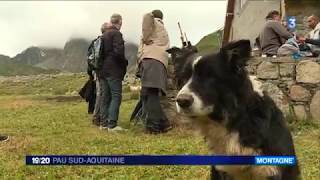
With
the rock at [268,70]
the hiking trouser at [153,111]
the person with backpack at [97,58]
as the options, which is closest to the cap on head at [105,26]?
the person with backpack at [97,58]

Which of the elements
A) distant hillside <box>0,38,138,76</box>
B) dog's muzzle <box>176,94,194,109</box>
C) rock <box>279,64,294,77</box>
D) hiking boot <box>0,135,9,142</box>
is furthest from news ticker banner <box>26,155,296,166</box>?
distant hillside <box>0,38,138,76</box>

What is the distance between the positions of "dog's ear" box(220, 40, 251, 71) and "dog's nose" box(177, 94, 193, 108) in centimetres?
47

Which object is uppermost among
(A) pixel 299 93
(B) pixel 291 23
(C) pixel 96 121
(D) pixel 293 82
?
(B) pixel 291 23

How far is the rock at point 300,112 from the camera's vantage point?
38.0ft

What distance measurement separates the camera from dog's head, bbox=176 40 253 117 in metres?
4.36

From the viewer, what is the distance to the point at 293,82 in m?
11.7

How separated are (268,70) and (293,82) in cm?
56

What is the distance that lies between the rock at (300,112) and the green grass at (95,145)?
13.3 inches

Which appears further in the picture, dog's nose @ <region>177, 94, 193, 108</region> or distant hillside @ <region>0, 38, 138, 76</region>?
distant hillside @ <region>0, 38, 138, 76</region>

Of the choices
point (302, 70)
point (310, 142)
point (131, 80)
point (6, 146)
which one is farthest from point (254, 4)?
point (6, 146)

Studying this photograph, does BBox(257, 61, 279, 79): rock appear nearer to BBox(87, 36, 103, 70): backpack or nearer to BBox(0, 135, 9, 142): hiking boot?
BBox(87, 36, 103, 70): backpack

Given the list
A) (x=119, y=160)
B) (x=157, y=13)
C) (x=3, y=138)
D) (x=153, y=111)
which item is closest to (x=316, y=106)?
(x=153, y=111)

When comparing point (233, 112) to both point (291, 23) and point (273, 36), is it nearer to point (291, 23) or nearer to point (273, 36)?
point (273, 36)

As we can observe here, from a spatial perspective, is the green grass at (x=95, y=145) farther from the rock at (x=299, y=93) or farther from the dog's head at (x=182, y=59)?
the dog's head at (x=182, y=59)
